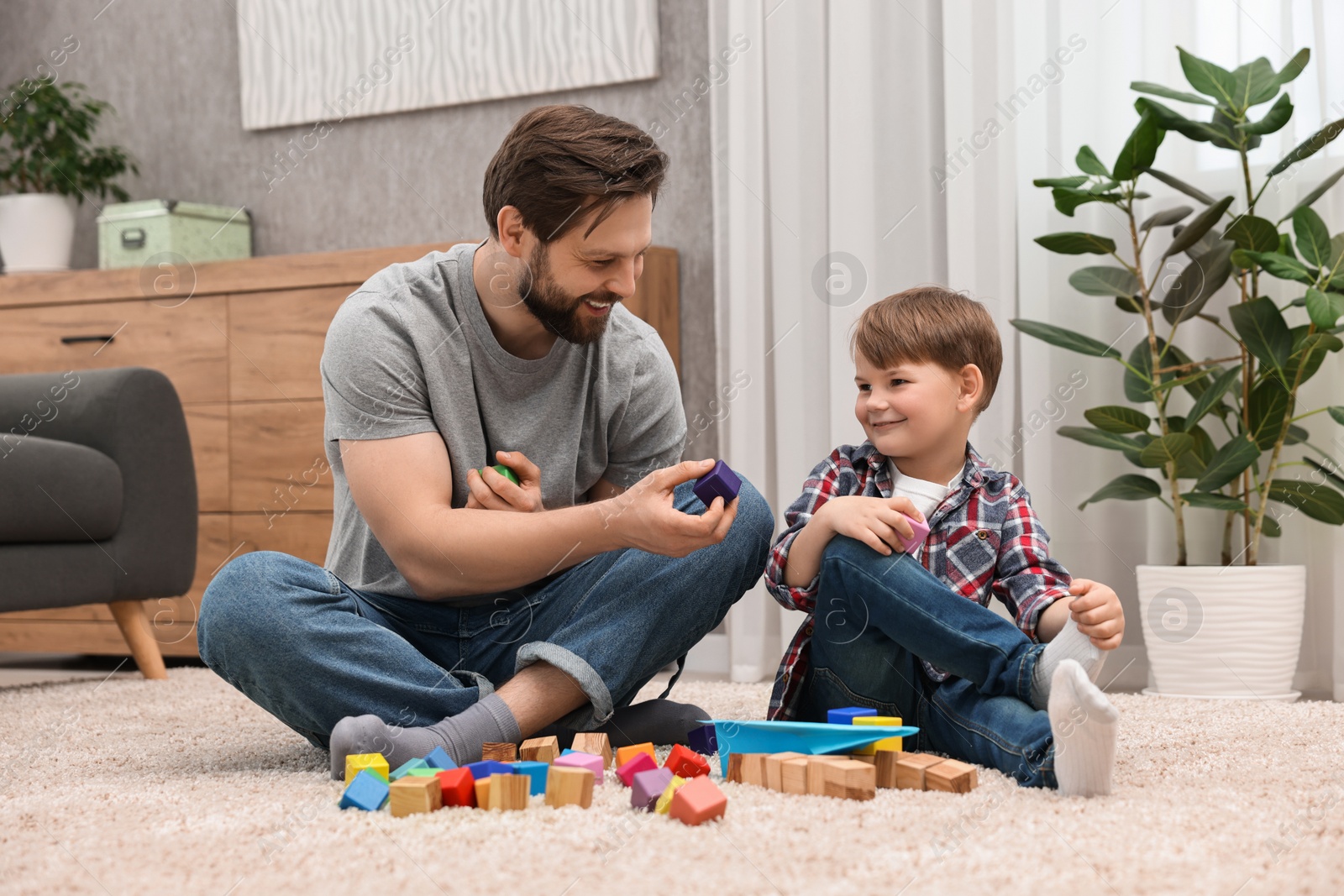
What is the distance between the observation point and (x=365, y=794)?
1.02 metres

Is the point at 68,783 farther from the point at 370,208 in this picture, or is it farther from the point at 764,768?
the point at 370,208

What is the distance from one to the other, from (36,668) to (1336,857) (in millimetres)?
2479

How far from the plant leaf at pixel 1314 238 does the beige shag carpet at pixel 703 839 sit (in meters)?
0.89

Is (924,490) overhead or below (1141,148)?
below

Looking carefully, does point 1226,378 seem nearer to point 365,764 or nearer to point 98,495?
point 365,764

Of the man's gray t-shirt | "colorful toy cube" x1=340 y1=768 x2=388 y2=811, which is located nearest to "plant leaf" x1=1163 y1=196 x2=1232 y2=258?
the man's gray t-shirt

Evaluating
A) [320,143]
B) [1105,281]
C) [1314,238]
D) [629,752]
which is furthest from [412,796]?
[320,143]

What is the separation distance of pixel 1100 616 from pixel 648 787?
411 millimetres

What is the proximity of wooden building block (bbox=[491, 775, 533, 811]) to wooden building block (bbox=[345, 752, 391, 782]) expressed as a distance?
117 millimetres

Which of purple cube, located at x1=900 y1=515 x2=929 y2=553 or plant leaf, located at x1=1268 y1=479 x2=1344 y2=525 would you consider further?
plant leaf, located at x1=1268 y1=479 x2=1344 y2=525

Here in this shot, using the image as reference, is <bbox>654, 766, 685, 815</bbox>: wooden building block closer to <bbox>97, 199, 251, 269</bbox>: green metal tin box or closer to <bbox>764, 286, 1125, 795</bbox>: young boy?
<bbox>764, 286, 1125, 795</bbox>: young boy

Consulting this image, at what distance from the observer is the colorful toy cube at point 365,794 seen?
102 cm

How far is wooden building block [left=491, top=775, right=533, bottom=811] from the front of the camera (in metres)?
1.01

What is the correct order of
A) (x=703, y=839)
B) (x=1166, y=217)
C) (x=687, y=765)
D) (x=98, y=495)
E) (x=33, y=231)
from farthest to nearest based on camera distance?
(x=33, y=231)
(x=98, y=495)
(x=1166, y=217)
(x=687, y=765)
(x=703, y=839)
